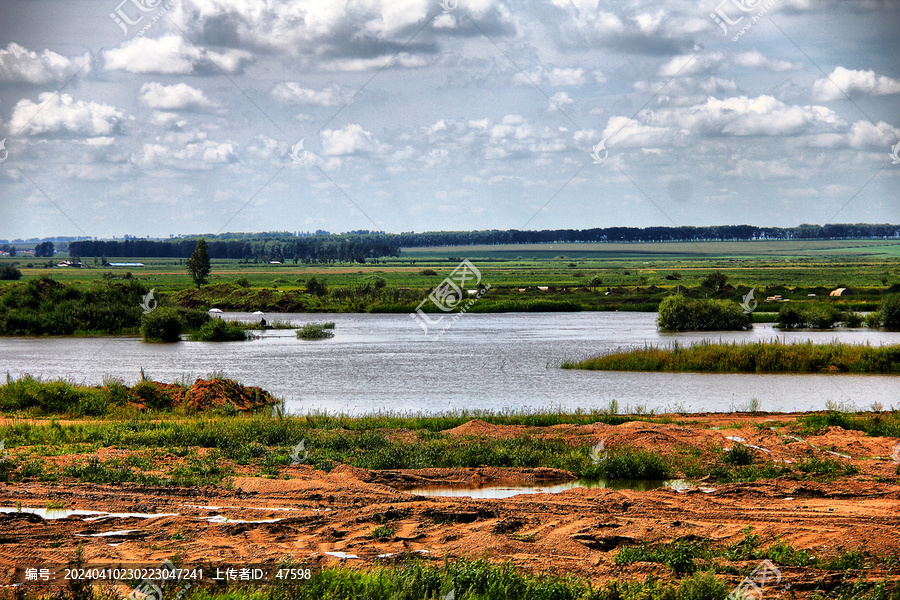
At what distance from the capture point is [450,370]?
3522cm

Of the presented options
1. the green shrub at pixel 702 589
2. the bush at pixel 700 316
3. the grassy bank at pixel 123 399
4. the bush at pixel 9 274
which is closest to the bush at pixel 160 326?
the grassy bank at pixel 123 399

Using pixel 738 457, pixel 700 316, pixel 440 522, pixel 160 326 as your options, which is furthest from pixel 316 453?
pixel 700 316

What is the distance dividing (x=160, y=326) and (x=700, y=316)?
35.2 m

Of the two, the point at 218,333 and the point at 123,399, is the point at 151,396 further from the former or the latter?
the point at 218,333

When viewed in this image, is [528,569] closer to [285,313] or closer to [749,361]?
[749,361]

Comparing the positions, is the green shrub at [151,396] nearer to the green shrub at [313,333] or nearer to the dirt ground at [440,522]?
the dirt ground at [440,522]

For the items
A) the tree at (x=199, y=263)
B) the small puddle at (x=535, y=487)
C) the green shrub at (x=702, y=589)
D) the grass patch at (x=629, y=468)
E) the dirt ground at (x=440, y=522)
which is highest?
the tree at (x=199, y=263)

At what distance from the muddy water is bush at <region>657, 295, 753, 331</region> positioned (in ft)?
5.29

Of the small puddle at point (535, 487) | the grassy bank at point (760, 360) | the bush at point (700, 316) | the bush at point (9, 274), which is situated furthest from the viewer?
the bush at point (9, 274)

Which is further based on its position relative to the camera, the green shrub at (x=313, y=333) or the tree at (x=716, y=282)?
the tree at (x=716, y=282)

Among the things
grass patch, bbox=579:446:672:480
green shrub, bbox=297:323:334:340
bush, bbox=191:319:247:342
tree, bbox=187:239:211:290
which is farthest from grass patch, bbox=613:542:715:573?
tree, bbox=187:239:211:290

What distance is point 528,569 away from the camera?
10.2 meters

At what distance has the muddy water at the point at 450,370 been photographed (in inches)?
1058

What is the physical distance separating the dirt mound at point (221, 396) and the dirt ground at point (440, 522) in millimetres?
8483
